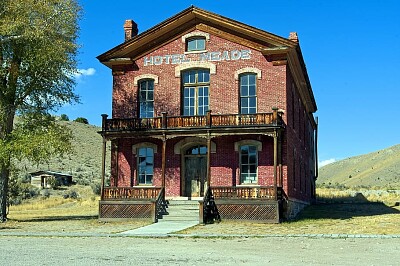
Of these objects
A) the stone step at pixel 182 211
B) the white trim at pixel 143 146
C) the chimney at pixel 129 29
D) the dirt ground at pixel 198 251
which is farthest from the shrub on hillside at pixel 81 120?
the dirt ground at pixel 198 251

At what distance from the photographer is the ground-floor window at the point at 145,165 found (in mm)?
26833

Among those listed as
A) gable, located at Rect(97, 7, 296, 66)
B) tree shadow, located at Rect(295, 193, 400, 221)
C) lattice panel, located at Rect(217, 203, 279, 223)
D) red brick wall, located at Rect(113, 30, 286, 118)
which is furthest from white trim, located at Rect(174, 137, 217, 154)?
tree shadow, located at Rect(295, 193, 400, 221)

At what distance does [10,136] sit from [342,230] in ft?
50.1

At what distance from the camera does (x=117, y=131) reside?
25516mm

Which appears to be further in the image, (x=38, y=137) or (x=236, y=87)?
(x=236, y=87)

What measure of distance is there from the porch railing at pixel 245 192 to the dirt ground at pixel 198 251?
6233mm

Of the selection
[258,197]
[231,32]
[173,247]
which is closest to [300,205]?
[258,197]

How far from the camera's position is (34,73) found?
25344 mm

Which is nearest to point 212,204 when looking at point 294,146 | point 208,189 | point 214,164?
point 208,189

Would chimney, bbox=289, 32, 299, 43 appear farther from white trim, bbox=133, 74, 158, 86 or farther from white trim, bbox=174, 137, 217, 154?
white trim, bbox=133, 74, 158, 86

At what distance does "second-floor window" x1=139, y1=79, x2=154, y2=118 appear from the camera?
27.2 meters

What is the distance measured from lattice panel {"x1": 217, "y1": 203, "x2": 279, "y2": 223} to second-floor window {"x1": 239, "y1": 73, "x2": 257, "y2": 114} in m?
4.99

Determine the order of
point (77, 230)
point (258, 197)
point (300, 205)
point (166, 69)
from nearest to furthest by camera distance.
Answer: point (77, 230) → point (258, 197) → point (166, 69) → point (300, 205)

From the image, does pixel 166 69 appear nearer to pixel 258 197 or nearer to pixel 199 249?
pixel 258 197
